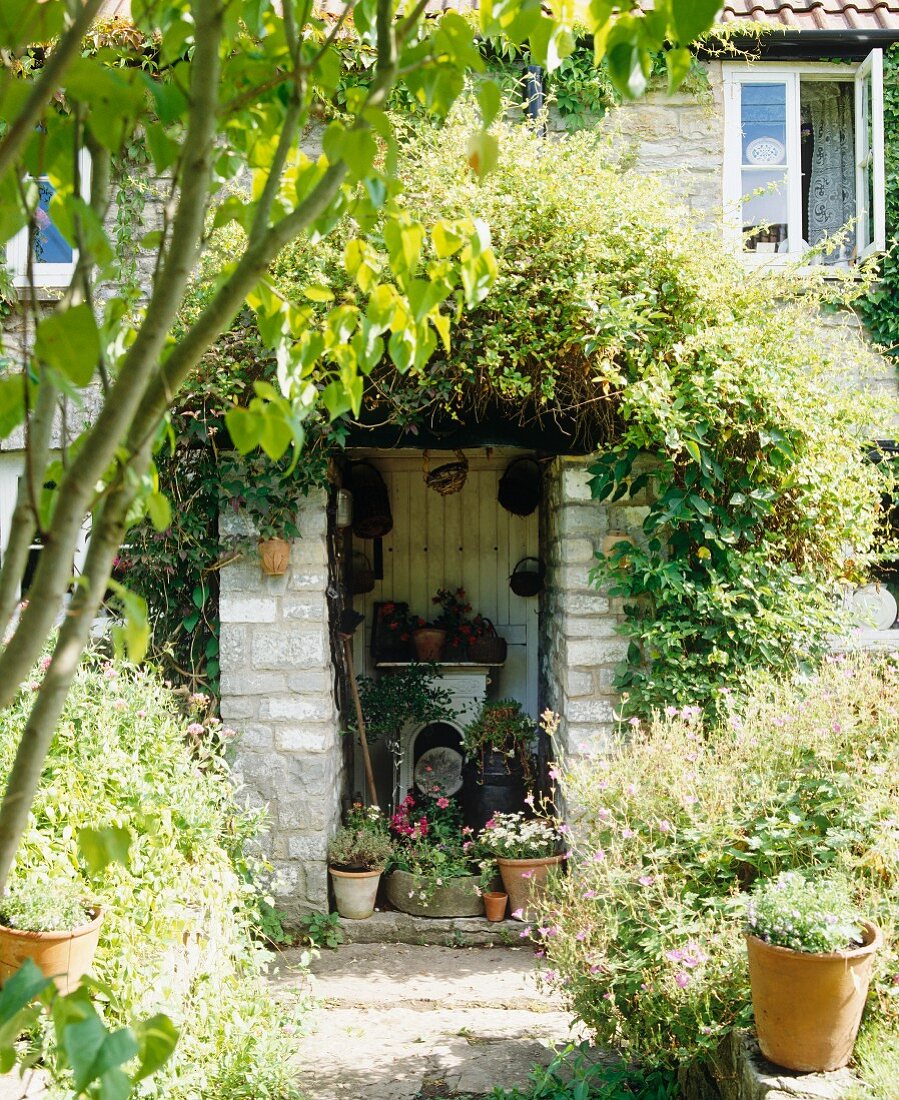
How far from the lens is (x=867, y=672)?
12.6ft

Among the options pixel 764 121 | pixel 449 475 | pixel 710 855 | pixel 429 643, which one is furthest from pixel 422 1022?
pixel 764 121

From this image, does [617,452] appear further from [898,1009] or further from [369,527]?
[898,1009]

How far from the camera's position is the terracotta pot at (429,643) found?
664 centimetres

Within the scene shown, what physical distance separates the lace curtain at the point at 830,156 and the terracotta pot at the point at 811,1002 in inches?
201

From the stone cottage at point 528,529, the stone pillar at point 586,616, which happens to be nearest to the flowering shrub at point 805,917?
the stone cottage at point 528,529

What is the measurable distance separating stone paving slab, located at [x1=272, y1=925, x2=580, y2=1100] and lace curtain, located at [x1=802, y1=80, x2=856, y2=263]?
183 inches

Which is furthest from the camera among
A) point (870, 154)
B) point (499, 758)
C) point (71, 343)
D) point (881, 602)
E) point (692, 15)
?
point (881, 602)

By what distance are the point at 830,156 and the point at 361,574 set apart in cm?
395

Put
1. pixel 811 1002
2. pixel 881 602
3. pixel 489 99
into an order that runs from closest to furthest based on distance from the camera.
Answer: pixel 489 99 → pixel 811 1002 → pixel 881 602

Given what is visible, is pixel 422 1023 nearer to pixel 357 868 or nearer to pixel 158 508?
pixel 357 868

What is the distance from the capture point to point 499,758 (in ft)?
19.6

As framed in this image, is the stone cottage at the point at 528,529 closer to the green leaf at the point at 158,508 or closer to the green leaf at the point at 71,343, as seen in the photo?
the green leaf at the point at 158,508

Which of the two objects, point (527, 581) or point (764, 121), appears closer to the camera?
point (764, 121)

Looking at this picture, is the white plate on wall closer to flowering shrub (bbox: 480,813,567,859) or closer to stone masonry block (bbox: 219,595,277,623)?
flowering shrub (bbox: 480,813,567,859)
